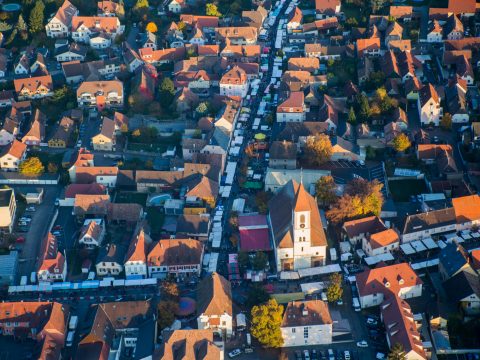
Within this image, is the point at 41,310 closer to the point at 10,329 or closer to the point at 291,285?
the point at 10,329

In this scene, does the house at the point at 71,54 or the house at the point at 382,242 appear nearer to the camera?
the house at the point at 382,242

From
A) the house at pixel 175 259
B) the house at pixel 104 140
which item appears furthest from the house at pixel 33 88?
the house at pixel 175 259

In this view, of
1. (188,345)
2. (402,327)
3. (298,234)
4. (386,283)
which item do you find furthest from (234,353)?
(386,283)

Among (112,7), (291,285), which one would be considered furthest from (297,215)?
(112,7)

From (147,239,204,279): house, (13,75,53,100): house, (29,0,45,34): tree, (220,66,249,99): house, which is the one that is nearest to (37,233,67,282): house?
(147,239,204,279): house

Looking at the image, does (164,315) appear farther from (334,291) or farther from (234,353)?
(334,291)

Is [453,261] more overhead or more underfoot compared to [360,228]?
more underfoot

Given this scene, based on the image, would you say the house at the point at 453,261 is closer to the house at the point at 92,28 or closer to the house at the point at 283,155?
the house at the point at 283,155
